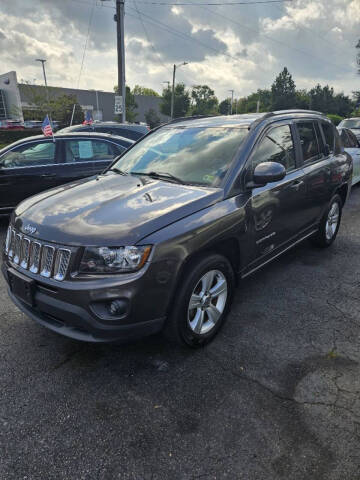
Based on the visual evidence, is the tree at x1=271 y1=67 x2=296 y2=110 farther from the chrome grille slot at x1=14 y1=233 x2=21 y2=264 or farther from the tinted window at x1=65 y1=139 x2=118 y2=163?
the chrome grille slot at x1=14 y1=233 x2=21 y2=264

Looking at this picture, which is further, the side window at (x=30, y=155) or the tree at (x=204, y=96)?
the tree at (x=204, y=96)

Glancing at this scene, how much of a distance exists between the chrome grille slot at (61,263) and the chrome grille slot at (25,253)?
35 centimetres

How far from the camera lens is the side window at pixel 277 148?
133 inches

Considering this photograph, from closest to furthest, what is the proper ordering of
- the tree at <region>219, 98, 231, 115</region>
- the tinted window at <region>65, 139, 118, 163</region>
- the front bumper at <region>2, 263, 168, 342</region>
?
the front bumper at <region>2, 263, 168, 342</region> < the tinted window at <region>65, 139, 118, 163</region> < the tree at <region>219, 98, 231, 115</region>

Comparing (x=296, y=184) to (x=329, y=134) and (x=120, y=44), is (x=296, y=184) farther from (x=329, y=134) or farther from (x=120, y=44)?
(x=120, y=44)

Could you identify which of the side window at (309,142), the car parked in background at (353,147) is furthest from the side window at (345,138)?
the side window at (309,142)

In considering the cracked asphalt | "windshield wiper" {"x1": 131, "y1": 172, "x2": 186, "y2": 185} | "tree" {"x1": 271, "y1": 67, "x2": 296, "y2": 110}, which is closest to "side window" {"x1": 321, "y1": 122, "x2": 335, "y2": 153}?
the cracked asphalt

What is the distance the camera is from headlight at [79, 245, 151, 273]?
2.34m

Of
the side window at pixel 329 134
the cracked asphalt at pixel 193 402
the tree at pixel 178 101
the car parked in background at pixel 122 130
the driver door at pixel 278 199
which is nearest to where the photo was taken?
the cracked asphalt at pixel 193 402

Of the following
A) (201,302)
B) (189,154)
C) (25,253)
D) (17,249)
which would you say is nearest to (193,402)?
(201,302)

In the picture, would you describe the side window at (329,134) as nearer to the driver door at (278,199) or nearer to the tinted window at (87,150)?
the driver door at (278,199)

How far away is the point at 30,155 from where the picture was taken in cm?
632

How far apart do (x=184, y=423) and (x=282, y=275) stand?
8.42ft

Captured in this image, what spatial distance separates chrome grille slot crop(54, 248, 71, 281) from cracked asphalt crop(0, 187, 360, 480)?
0.82m
